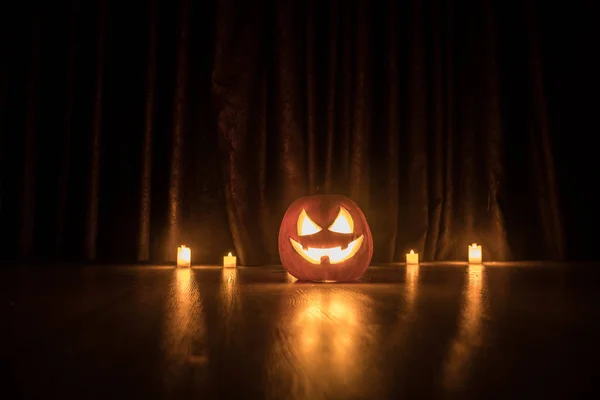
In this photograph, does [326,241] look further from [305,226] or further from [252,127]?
[252,127]

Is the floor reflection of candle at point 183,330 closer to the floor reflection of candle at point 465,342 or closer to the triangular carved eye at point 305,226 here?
the floor reflection of candle at point 465,342

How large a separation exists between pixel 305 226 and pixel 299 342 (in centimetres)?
108

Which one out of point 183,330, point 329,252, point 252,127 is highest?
point 252,127

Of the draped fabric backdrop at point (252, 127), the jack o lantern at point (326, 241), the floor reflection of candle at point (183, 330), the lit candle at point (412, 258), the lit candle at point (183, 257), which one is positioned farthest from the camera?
the draped fabric backdrop at point (252, 127)

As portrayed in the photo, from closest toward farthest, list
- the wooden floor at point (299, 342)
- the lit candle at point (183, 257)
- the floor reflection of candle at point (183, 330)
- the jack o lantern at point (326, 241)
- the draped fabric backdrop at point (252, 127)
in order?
the wooden floor at point (299, 342), the floor reflection of candle at point (183, 330), the jack o lantern at point (326, 241), the lit candle at point (183, 257), the draped fabric backdrop at point (252, 127)

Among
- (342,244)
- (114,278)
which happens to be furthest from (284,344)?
(114,278)

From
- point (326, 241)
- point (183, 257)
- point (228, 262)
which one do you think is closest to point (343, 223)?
point (326, 241)

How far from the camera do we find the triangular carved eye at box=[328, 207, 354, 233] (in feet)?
6.07

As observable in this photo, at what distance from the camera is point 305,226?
6.13ft

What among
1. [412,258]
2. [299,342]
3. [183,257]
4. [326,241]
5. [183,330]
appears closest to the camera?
[299,342]

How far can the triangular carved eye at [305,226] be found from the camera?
1.85 m

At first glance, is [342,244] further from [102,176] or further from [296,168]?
[102,176]

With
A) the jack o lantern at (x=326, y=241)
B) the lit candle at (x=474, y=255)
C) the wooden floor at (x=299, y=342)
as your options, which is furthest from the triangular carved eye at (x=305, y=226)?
the lit candle at (x=474, y=255)

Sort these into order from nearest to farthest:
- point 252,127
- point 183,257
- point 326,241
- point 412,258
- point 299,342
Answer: point 299,342
point 326,241
point 183,257
point 412,258
point 252,127
